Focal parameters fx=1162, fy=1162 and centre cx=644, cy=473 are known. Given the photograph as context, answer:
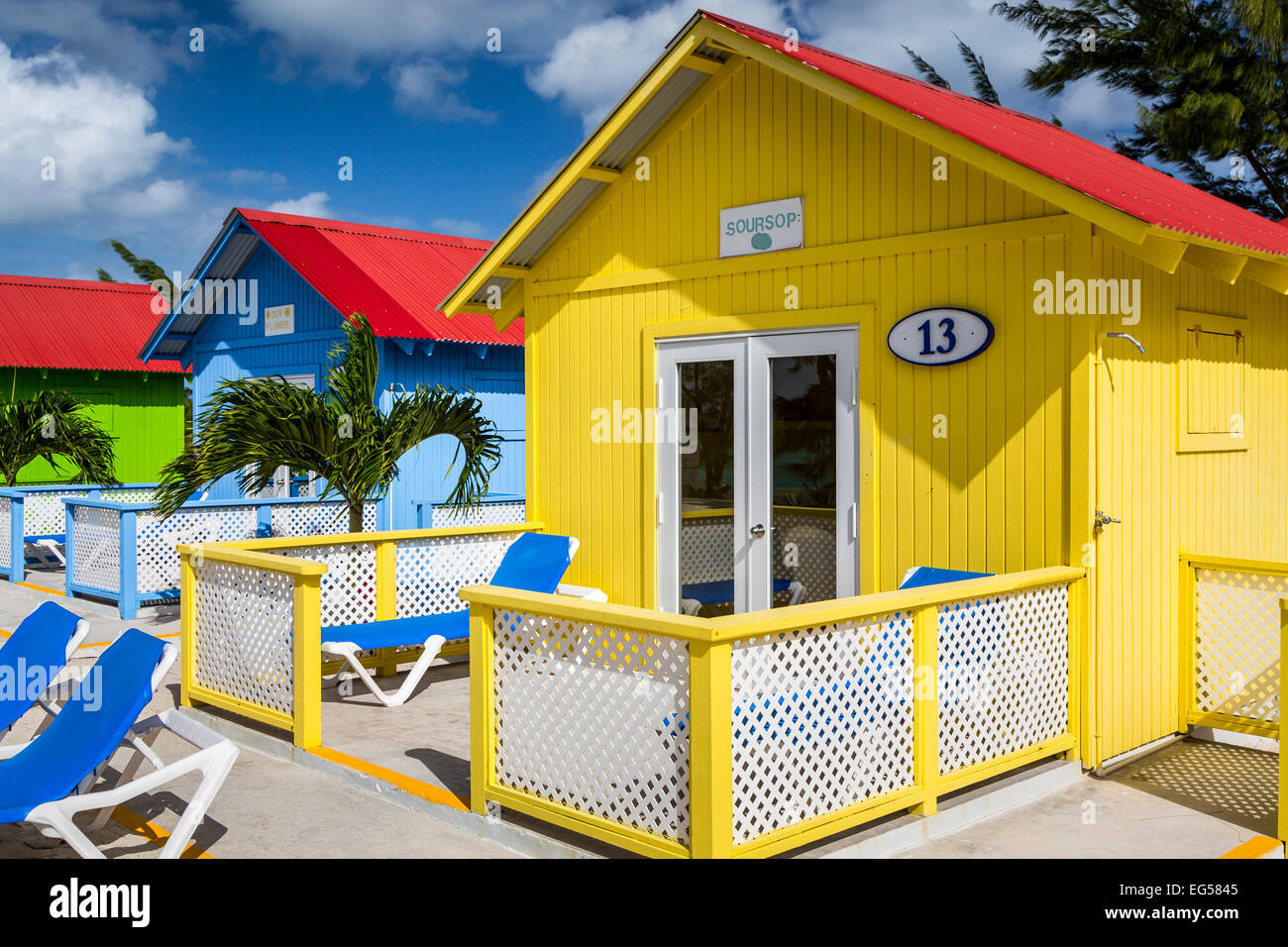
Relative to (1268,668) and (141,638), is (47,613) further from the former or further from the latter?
(1268,668)

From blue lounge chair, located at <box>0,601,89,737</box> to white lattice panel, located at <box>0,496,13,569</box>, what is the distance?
8.71m

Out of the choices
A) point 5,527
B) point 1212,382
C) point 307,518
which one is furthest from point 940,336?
point 5,527

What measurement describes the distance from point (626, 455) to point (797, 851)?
3.68 m

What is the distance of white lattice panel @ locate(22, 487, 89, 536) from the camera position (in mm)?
14641

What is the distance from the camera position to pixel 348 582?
8031 millimetres

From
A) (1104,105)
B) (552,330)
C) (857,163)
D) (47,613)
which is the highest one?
(1104,105)

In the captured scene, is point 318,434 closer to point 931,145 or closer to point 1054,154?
point 931,145

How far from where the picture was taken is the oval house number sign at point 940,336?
6.04 m

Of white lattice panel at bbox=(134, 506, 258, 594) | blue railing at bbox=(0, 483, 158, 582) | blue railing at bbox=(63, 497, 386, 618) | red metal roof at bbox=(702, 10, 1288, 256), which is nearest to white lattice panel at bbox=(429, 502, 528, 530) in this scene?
blue railing at bbox=(63, 497, 386, 618)

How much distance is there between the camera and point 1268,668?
20.2ft

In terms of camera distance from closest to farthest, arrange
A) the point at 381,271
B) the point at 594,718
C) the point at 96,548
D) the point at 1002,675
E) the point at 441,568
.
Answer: the point at 594,718 < the point at 1002,675 < the point at 441,568 < the point at 96,548 < the point at 381,271

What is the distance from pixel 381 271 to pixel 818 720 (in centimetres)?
1217

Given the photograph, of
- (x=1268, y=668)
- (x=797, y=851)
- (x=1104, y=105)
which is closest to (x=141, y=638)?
(x=797, y=851)
